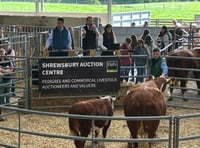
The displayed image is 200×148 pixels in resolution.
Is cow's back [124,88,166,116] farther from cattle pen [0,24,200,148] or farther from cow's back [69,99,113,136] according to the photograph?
cattle pen [0,24,200,148]

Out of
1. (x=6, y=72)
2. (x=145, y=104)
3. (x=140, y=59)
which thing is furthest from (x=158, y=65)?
(x=6, y=72)

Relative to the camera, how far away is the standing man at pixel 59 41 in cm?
1107

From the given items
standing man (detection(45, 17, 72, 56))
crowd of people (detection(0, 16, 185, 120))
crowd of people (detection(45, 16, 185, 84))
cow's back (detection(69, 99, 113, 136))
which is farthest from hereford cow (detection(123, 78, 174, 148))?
standing man (detection(45, 17, 72, 56))

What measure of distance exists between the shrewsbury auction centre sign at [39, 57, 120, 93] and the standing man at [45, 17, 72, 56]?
0.76 meters

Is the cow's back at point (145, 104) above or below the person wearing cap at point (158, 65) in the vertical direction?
below

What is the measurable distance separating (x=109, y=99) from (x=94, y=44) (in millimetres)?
4003

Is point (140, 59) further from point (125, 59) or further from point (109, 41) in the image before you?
point (109, 41)

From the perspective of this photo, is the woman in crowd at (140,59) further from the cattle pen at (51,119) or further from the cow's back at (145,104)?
the cow's back at (145,104)

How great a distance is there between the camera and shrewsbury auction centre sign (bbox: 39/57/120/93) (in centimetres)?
→ 1033

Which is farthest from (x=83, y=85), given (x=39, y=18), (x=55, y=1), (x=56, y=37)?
(x=55, y=1)

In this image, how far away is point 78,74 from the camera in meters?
10.5

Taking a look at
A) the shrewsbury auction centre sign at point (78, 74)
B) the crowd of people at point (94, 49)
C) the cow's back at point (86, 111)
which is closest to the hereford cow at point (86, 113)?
the cow's back at point (86, 111)

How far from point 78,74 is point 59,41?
113cm

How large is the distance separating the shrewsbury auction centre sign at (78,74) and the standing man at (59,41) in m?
0.76
